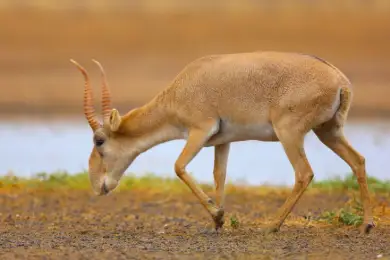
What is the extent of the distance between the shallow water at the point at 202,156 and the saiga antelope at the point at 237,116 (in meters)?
3.87

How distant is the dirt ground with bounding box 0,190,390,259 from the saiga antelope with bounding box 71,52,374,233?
431mm

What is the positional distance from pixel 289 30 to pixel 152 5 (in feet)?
13.3

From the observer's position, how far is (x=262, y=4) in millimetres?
32719

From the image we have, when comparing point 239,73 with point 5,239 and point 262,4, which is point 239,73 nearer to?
point 5,239

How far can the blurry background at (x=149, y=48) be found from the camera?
22.0m

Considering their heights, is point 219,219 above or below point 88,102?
below

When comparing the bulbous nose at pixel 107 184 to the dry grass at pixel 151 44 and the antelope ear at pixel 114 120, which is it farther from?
the dry grass at pixel 151 44

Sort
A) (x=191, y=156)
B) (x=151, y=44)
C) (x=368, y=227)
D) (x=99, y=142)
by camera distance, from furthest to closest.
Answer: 1. (x=151, y=44)
2. (x=99, y=142)
3. (x=191, y=156)
4. (x=368, y=227)

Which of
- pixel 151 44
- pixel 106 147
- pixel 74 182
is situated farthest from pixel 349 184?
pixel 151 44

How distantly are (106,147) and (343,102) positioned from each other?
2.39 m

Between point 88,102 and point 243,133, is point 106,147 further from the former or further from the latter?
point 243,133

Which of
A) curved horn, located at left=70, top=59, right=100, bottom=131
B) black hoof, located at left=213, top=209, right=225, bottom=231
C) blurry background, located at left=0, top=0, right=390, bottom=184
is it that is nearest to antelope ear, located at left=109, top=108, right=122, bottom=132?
curved horn, located at left=70, top=59, right=100, bottom=131

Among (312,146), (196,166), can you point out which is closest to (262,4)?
(312,146)

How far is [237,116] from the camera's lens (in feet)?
39.2
